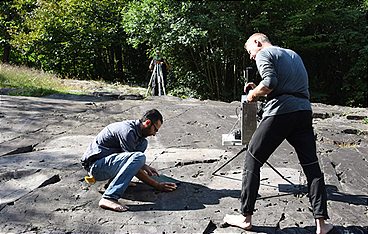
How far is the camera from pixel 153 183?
450cm

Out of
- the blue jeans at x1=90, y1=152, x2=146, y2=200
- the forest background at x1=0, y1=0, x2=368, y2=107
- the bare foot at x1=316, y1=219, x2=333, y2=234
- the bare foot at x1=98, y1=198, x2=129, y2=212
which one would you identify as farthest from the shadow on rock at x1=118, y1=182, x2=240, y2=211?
the forest background at x1=0, y1=0, x2=368, y2=107

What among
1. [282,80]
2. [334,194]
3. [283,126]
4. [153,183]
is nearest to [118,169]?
[153,183]

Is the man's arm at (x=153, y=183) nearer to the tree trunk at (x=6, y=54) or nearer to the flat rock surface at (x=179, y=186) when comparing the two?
the flat rock surface at (x=179, y=186)

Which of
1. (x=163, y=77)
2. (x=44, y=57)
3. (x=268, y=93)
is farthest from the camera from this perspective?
(x=44, y=57)

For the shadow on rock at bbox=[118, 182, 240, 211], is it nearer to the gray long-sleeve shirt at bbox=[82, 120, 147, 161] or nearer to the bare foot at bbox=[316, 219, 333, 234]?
the gray long-sleeve shirt at bbox=[82, 120, 147, 161]

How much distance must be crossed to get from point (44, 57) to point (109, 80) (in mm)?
2707

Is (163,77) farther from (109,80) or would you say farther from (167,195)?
(167,195)

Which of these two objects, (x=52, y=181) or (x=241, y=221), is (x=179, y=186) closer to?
(x=241, y=221)

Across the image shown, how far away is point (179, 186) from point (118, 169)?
78 cm

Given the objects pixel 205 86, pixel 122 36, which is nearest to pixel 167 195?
pixel 205 86

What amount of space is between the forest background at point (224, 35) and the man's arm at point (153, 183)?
9.22 m

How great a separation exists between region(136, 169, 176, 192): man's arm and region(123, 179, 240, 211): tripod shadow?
0.04m

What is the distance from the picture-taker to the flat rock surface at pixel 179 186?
395cm

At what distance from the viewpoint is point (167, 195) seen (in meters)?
4.51
